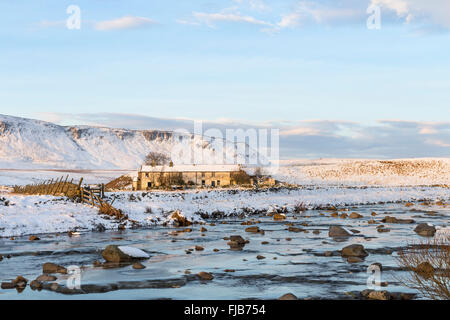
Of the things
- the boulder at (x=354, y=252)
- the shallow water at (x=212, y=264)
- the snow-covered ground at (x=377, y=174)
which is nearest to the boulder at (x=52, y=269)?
the shallow water at (x=212, y=264)

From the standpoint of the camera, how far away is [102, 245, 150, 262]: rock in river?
59.9 feet

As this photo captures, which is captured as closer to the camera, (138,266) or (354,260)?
(138,266)

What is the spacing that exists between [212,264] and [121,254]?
3.21 meters

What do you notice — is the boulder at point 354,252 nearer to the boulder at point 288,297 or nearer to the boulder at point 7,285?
the boulder at point 288,297

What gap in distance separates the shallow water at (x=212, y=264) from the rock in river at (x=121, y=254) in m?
0.53

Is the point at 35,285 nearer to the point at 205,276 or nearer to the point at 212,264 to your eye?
the point at 205,276

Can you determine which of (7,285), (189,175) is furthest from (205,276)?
(189,175)

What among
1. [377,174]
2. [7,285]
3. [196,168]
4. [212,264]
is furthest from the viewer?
[377,174]

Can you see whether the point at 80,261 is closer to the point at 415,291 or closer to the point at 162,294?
the point at 162,294

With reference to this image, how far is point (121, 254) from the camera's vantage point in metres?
18.3
